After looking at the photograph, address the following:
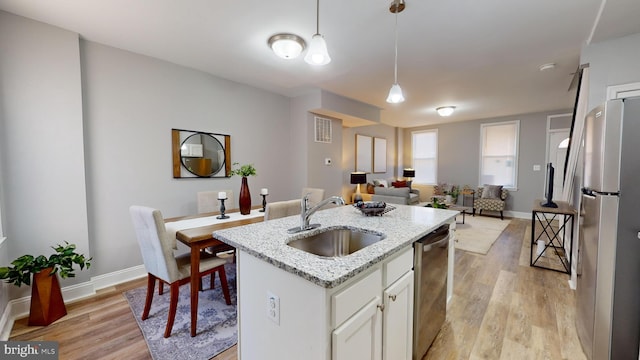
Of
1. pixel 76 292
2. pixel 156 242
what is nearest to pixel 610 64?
pixel 156 242

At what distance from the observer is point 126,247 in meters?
2.90

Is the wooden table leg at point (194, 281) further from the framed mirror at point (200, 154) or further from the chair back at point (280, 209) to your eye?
the framed mirror at point (200, 154)

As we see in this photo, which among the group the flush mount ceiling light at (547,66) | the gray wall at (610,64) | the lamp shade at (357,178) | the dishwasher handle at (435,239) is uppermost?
the flush mount ceiling light at (547,66)

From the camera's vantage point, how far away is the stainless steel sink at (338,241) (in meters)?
1.63

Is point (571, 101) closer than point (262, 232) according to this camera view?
No

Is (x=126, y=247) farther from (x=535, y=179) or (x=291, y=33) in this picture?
(x=535, y=179)

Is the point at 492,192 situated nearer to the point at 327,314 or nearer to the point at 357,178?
the point at 357,178

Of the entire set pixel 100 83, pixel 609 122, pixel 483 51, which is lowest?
pixel 609 122

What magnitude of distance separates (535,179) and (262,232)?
7.30 m

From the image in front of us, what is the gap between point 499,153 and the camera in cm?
660

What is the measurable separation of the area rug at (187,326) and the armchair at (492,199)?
6258mm

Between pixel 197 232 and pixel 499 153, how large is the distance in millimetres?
7480

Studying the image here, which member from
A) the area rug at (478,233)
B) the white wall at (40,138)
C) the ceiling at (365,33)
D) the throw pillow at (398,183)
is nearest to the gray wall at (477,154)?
the area rug at (478,233)

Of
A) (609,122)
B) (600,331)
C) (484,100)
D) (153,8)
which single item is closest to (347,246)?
(600,331)
